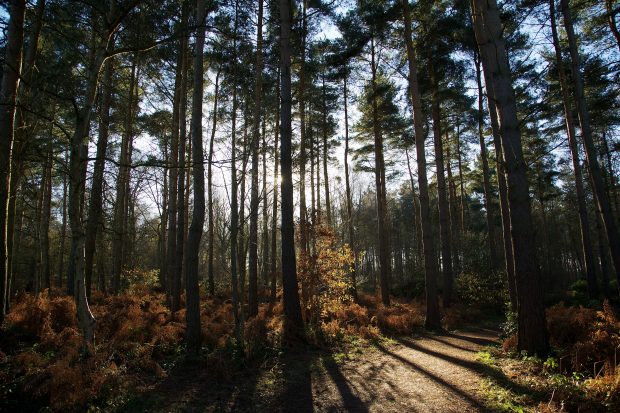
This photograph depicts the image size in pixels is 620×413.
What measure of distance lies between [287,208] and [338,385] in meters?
4.52

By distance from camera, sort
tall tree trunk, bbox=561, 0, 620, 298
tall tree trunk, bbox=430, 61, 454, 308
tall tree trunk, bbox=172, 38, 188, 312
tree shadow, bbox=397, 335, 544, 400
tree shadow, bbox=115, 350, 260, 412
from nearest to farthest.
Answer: tree shadow, bbox=397, 335, 544, 400 → tree shadow, bbox=115, 350, 260, 412 → tall tree trunk, bbox=172, 38, 188, 312 → tall tree trunk, bbox=561, 0, 620, 298 → tall tree trunk, bbox=430, 61, 454, 308

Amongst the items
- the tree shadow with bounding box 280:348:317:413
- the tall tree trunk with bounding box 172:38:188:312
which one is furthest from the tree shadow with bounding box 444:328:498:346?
the tall tree trunk with bounding box 172:38:188:312

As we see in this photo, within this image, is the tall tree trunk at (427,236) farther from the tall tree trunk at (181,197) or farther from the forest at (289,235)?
the tall tree trunk at (181,197)

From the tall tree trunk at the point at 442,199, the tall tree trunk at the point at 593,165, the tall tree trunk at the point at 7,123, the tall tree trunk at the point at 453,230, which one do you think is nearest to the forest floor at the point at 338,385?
the tall tree trunk at the point at 7,123

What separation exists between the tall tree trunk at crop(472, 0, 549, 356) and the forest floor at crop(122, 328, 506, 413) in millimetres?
952

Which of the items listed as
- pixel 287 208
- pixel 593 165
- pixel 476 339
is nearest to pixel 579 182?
pixel 593 165

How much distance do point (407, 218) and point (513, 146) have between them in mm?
30655

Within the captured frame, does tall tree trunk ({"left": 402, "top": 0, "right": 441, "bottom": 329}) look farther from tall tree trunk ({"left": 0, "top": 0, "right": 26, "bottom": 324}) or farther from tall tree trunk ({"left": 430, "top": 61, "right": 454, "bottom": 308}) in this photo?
tall tree trunk ({"left": 0, "top": 0, "right": 26, "bottom": 324})

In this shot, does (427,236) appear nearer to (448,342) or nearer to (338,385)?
(448,342)

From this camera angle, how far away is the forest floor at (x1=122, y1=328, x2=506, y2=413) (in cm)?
472

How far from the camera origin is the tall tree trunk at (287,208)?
28.2 feet

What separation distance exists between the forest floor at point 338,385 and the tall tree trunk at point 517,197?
952 millimetres

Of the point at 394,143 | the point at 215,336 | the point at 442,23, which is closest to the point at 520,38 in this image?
the point at 442,23

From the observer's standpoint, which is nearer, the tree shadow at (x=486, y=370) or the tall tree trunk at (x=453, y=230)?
the tree shadow at (x=486, y=370)
